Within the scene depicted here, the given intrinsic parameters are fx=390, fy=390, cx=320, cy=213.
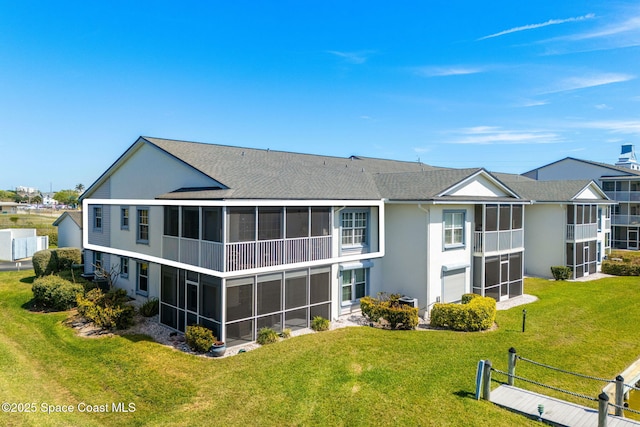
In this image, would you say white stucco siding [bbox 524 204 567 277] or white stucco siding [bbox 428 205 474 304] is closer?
white stucco siding [bbox 428 205 474 304]

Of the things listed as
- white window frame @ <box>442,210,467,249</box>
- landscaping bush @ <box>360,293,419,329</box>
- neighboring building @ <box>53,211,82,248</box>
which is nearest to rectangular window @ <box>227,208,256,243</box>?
landscaping bush @ <box>360,293,419,329</box>

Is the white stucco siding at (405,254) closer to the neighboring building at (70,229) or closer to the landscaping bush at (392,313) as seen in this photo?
the landscaping bush at (392,313)

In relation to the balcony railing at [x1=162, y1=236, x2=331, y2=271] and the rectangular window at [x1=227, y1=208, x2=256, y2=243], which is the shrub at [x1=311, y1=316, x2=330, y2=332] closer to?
the balcony railing at [x1=162, y1=236, x2=331, y2=271]

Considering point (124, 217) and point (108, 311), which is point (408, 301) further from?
point (124, 217)

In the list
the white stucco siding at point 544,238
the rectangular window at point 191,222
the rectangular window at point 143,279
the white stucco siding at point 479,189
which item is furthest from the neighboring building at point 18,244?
the white stucco siding at point 544,238

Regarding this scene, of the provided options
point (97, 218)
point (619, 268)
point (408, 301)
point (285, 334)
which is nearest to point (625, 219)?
point (619, 268)
